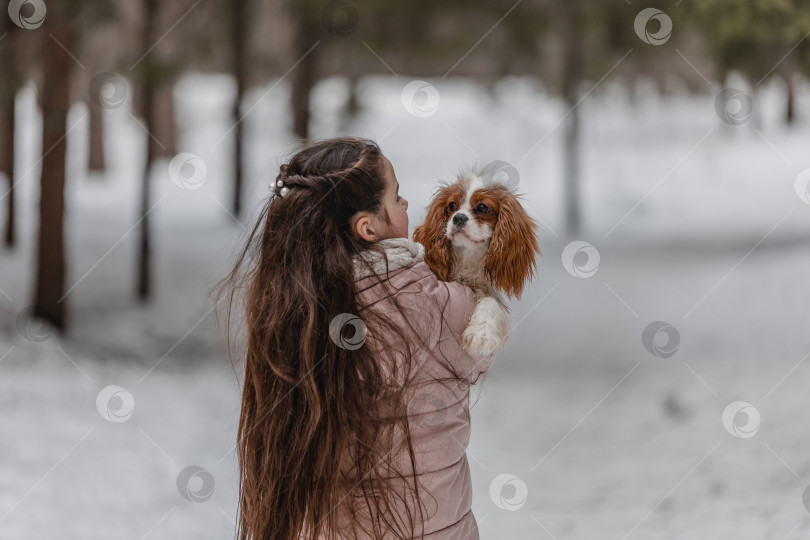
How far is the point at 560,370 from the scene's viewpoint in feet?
28.6

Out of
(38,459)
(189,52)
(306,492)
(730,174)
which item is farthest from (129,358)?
(730,174)

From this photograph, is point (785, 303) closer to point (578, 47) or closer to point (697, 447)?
point (697, 447)

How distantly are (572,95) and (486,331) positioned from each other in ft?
36.5

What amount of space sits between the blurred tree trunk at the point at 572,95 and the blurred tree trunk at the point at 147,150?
5205mm

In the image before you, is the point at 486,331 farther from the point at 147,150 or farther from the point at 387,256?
the point at 147,150

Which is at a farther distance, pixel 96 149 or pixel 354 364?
pixel 96 149

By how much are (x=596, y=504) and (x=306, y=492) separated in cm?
428

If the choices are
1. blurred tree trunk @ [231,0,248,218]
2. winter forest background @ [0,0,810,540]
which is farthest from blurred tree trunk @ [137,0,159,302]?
blurred tree trunk @ [231,0,248,218]

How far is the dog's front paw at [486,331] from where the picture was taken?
1.89 m

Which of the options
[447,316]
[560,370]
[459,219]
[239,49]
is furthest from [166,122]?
[447,316]

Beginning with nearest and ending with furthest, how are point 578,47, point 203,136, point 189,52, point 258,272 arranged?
1. point 258,272
2. point 189,52
3. point 578,47
4. point 203,136

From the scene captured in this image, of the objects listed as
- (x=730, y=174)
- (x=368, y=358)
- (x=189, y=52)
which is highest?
(x=730, y=174)

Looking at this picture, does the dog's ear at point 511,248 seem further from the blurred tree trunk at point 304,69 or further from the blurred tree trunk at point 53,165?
the blurred tree trunk at point 304,69

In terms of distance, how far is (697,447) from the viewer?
21.4 ft
